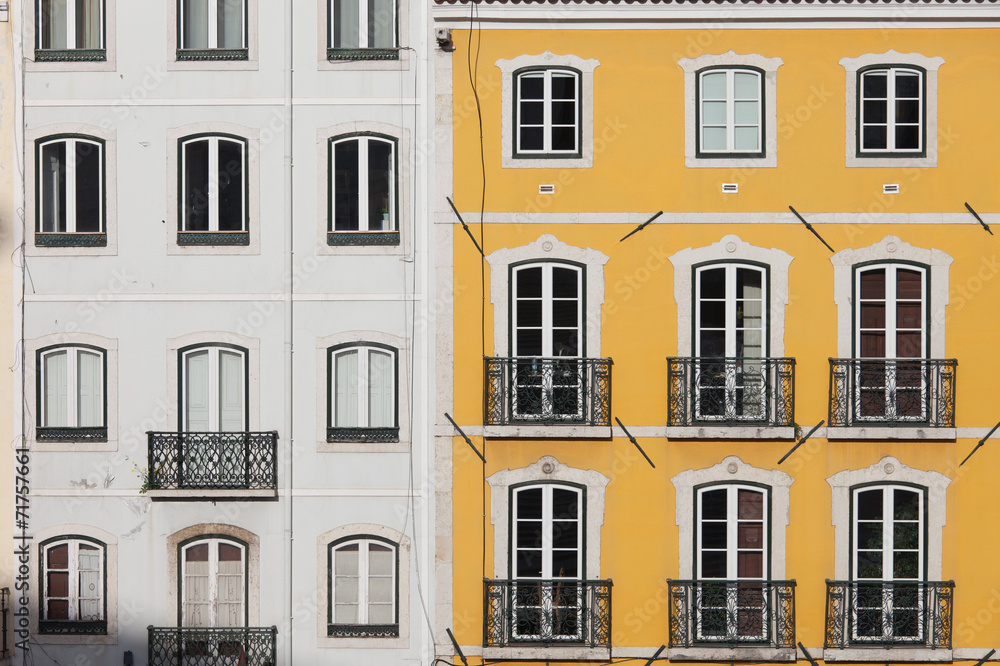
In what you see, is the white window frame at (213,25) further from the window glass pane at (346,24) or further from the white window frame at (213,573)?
the white window frame at (213,573)

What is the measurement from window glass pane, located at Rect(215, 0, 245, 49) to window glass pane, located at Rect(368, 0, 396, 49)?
2288mm

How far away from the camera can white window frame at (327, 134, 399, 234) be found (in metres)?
17.2

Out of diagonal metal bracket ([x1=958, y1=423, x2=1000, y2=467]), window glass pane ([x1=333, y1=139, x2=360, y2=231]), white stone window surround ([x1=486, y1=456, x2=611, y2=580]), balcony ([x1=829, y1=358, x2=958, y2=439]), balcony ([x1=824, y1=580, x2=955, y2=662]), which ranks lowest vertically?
balcony ([x1=824, y1=580, x2=955, y2=662])

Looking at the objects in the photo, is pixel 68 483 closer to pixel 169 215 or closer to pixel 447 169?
pixel 169 215

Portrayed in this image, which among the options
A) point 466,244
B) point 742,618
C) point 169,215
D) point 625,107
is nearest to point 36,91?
point 169,215

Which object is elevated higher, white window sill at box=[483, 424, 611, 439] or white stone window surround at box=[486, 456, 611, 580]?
Result: white window sill at box=[483, 424, 611, 439]

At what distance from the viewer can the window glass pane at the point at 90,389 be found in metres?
17.4

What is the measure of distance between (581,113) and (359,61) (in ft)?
13.1

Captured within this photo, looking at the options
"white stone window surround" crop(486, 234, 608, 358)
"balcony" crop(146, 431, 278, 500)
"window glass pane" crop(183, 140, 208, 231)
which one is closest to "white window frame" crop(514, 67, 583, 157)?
"white stone window surround" crop(486, 234, 608, 358)

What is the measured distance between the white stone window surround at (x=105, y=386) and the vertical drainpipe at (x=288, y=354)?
3.02 meters

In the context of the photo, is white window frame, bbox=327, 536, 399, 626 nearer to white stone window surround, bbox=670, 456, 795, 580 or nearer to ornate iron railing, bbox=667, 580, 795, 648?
ornate iron railing, bbox=667, 580, 795, 648

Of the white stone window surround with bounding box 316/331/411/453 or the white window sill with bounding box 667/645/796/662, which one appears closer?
the white window sill with bounding box 667/645/796/662

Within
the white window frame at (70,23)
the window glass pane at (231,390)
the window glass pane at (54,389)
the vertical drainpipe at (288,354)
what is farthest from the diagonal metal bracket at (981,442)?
the white window frame at (70,23)

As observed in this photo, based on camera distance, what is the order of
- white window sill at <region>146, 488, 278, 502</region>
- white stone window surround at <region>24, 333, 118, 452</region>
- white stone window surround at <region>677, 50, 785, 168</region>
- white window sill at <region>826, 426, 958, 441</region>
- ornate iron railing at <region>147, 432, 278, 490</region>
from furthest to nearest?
white stone window surround at <region>24, 333, 118, 452</region>, white stone window surround at <region>677, 50, 785, 168</region>, ornate iron railing at <region>147, 432, 278, 490</region>, white window sill at <region>146, 488, 278, 502</region>, white window sill at <region>826, 426, 958, 441</region>
